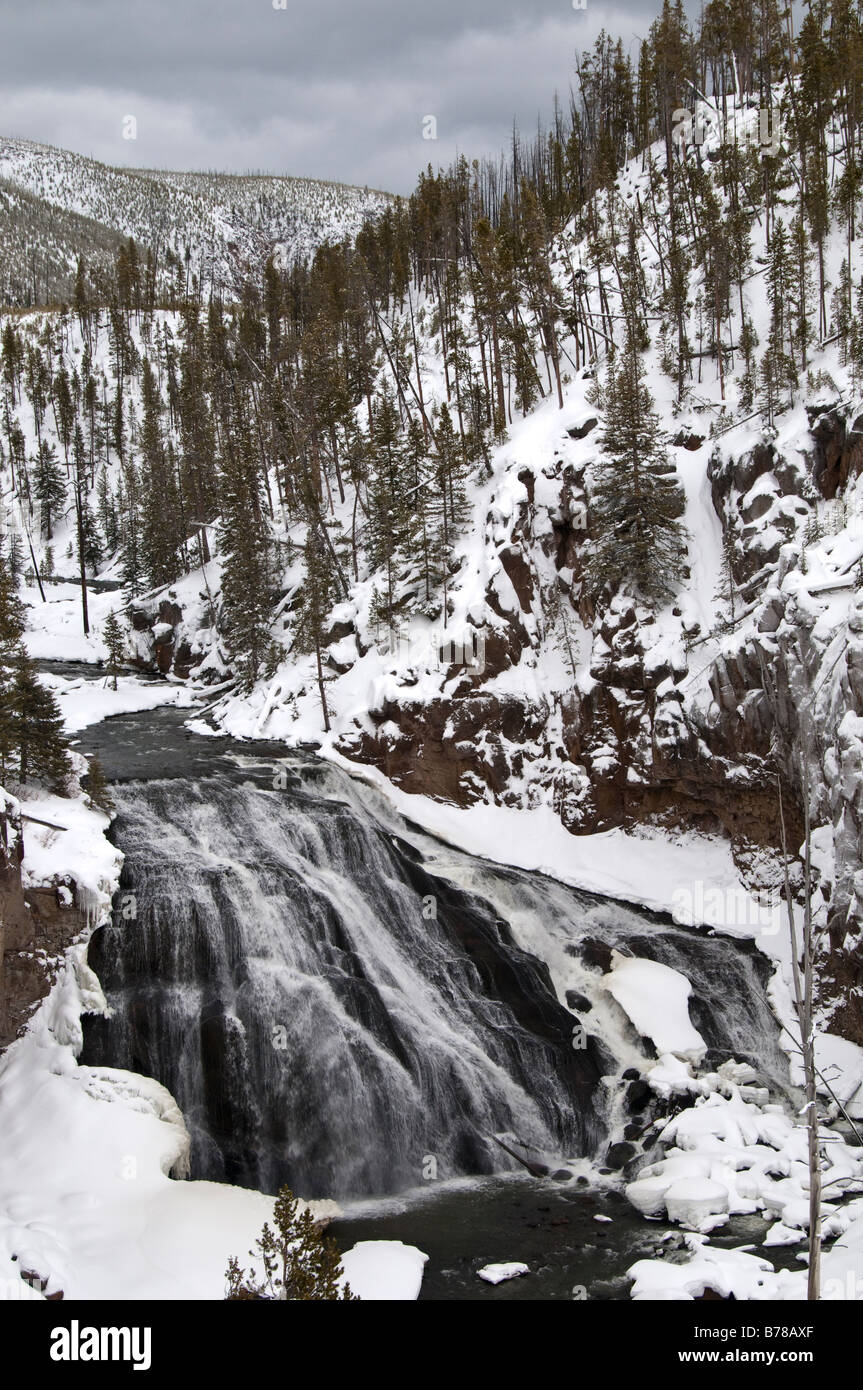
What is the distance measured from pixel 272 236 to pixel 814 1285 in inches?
8272

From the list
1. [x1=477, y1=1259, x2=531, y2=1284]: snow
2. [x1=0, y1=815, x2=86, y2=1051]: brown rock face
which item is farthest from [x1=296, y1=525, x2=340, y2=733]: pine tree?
[x1=477, y1=1259, x2=531, y2=1284]: snow

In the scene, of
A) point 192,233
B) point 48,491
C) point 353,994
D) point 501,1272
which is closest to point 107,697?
point 353,994

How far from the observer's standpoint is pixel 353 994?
66.5 ft

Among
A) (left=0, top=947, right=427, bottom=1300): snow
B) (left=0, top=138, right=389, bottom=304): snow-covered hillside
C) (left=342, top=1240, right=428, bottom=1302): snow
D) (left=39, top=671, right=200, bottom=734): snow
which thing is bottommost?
(left=342, top=1240, right=428, bottom=1302): snow

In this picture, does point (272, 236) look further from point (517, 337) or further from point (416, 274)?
point (517, 337)

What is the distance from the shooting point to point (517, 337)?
42.7 meters

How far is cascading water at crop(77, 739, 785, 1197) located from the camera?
18.1 metres

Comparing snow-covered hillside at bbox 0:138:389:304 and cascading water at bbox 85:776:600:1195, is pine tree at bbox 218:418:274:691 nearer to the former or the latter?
cascading water at bbox 85:776:600:1195

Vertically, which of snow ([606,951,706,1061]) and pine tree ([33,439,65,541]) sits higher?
pine tree ([33,439,65,541])

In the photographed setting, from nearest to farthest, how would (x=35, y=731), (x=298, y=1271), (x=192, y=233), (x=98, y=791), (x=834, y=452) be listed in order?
1. (x=298, y=1271)
2. (x=35, y=731)
3. (x=98, y=791)
4. (x=834, y=452)
5. (x=192, y=233)

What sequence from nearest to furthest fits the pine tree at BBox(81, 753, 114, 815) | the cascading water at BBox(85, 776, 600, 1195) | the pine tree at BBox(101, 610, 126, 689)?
the cascading water at BBox(85, 776, 600, 1195) → the pine tree at BBox(81, 753, 114, 815) → the pine tree at BBox(101, 610, 126, 689)

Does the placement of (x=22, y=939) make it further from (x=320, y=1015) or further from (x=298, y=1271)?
(x=298, y=1271)

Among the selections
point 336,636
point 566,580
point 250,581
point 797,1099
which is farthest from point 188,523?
point 797,1099

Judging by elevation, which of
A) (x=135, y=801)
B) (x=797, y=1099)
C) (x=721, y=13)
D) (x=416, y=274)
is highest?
(x=721, y=13)
